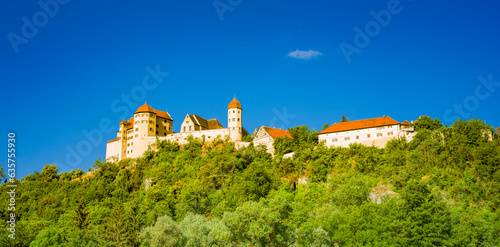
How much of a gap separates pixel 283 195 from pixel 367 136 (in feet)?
61.2

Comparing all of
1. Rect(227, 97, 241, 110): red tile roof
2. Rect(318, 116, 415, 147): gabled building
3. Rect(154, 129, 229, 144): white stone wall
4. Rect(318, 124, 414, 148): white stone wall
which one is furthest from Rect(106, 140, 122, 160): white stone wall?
Rect(318, 124, 414, 148): white stone wall

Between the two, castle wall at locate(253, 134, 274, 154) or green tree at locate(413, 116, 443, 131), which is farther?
castle wall at locate(253, 134, 274, 154)

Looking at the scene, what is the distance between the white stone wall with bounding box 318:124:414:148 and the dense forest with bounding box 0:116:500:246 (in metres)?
2.06

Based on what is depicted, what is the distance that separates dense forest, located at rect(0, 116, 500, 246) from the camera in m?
44.0

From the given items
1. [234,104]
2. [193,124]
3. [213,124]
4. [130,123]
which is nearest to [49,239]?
[193,124]

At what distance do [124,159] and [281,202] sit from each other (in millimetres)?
57354

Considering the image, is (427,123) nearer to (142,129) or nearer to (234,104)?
(234,104)

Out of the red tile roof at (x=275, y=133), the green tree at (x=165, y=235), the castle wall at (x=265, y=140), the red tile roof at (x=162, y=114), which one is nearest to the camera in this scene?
the green tree at (x=165, y=235)

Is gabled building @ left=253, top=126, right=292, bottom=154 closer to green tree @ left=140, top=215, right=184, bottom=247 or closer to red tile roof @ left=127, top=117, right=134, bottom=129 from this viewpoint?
red tile roof @ left=127, top=117, right=134, bottom=129

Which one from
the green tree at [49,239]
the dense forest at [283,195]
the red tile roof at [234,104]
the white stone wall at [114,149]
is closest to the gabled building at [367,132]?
the dense forest at [283,195]

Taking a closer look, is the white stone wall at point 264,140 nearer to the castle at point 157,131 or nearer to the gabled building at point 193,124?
the castle at point 157,131

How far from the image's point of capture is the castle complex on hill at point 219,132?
70562 mm

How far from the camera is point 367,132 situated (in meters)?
71.3

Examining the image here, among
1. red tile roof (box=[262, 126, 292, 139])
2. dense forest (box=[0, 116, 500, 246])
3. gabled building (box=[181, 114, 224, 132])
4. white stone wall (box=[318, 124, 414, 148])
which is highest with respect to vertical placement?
gabled building (box=[181, 114, 224, 132])
